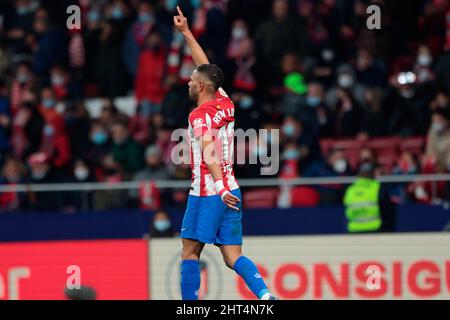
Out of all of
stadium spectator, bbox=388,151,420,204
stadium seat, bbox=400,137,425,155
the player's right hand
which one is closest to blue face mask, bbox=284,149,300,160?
stadium spectator, bbox=388,151,420,204

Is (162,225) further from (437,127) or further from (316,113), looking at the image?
(437,127)

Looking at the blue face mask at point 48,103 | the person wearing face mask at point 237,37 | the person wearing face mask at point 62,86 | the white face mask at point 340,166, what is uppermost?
the person wearing face mask at point 237,37

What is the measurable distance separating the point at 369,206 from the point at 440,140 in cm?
184

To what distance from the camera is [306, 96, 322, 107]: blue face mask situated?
694 inches

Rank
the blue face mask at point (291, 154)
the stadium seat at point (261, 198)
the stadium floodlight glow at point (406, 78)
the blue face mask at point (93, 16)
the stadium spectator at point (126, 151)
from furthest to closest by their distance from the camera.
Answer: the blue face mask at point (93, 16)
the stadium spectator at point (126, 151)
the stadium floodlight glow at point (406, 78)
the blue face mask at point (291, 154)
the stadium seat at point (261, 198)

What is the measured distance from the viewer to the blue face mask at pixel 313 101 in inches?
694

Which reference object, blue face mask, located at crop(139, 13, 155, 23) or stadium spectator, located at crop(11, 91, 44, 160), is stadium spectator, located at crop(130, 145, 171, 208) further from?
blue face mask, located at crop(139, 13, 155, 23)

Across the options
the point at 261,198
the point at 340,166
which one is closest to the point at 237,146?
the point at 261,198

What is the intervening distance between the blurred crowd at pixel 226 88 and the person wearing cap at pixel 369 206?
0.93 meters

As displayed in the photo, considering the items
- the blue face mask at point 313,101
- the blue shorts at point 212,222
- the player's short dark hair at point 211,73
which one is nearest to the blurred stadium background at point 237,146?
the blue face mask at point 313,101

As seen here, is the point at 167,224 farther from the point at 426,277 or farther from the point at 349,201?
the point at 426,277

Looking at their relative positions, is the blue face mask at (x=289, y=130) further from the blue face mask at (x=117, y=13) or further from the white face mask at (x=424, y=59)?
the blue face mask at (x=117, y=13)

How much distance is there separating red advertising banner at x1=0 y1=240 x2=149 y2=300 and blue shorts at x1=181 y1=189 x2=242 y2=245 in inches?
153
